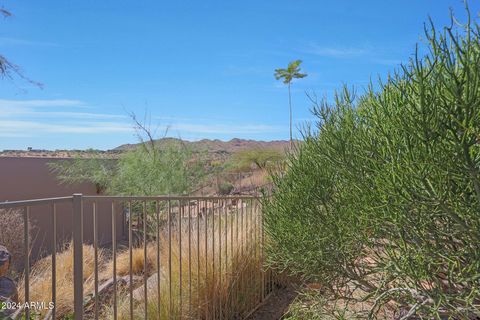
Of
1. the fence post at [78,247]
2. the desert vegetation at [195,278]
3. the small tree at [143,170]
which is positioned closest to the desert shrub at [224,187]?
the small tree at [143,170]

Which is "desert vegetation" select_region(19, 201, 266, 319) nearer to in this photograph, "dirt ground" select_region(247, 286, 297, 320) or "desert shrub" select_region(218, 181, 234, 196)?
"dirt ground" select_region(247, 286, 297, 320)

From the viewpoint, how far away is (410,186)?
2539 millimetres

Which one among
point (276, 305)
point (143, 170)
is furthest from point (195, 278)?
point (143, 170)

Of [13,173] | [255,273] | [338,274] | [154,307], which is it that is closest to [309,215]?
[338,274]

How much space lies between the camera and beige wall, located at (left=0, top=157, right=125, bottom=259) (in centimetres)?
1116

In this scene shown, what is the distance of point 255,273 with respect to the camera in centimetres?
630

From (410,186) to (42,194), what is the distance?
12.0m

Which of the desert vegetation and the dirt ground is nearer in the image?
the desert vegetation

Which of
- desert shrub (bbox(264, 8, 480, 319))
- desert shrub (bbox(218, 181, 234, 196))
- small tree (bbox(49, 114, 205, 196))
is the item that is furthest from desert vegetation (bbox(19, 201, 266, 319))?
desert shrub (bbox(218, 181, 234, 196))

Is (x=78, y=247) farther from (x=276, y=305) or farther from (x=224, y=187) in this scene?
(x=224, y=187)

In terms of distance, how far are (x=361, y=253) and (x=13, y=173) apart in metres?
10.2

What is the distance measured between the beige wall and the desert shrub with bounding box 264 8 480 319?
295 inches

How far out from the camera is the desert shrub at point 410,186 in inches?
91.5

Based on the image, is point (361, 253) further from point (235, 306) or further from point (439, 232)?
point (235, 306)
